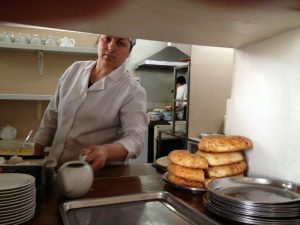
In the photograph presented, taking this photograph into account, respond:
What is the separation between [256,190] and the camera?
86cm

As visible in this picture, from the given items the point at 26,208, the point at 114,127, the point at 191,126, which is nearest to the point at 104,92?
the point at 114,127

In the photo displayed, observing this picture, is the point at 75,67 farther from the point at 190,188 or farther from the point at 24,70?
the point at 24,70

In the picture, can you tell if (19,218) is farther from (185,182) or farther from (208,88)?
(208,88)

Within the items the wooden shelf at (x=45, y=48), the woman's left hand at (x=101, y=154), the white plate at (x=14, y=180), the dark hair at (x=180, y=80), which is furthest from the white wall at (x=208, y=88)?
the white plate at (x=14, y=180)

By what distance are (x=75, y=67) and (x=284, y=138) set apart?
4.09 feet

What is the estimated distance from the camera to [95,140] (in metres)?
1.55

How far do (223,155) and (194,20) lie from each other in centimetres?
48

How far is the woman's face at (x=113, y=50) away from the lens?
1551 millimetres

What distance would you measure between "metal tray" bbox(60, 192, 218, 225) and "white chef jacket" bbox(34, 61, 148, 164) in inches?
23.1

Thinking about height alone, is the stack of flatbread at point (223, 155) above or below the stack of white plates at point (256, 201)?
above

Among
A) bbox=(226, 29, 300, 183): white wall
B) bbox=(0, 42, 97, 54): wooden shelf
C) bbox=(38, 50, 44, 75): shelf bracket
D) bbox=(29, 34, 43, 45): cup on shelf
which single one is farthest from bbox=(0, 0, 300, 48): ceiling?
bbox=(38, 50, 44, 75): shelf bracket

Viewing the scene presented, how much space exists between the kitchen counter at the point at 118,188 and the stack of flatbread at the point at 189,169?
0.04m

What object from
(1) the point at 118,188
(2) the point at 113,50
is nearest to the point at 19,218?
(1) the point at 118,188

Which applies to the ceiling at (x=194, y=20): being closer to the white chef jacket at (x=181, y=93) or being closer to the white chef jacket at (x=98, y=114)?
the white chef jacket at (x=98, y=114)
